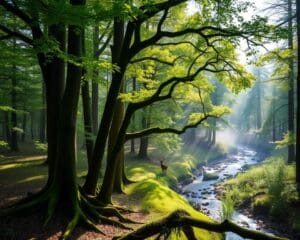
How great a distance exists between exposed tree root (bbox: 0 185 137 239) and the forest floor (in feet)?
0.53

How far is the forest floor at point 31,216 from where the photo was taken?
6.88 m

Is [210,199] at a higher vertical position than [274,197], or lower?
lower

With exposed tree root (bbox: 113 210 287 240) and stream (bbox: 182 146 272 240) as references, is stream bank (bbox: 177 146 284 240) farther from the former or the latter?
exposed tree root (bbox: 113 210 287 240)

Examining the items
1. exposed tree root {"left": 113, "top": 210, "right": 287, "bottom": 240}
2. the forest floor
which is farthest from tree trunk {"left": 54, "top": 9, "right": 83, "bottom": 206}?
exposed tree root {"left": 113, "top": 210, "right": 287, "bottom": 240}

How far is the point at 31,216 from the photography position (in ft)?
25.3

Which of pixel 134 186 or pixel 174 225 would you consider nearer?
pixel 174 225

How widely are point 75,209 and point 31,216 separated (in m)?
1.09

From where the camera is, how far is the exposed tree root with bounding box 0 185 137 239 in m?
7.59

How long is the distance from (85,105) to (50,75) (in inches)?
132

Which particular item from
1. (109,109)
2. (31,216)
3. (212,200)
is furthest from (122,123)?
(212,200)

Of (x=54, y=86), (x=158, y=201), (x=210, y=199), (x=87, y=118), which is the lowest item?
(x=210, y=199)

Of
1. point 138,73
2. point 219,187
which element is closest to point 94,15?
point 138,73

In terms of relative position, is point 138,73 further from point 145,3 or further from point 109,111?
point 145,3

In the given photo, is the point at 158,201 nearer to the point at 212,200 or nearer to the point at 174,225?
the point at 212,200
